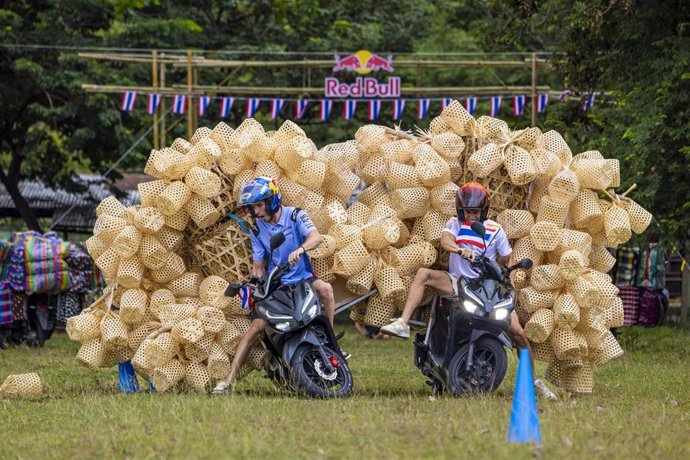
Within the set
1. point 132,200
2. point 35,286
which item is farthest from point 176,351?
point 132,200

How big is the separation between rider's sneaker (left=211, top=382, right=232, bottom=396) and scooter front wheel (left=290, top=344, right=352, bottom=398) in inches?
30.6

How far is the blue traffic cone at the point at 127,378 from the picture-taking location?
12070mm

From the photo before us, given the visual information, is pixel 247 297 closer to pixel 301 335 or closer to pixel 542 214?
pixel 301 335

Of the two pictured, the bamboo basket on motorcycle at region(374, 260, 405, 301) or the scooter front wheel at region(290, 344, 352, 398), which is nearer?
the scooter front wheel at region(290, 344, 352, 398)

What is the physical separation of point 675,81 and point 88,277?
34.5 feet

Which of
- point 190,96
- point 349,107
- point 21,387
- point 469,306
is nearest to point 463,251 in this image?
point 469,306

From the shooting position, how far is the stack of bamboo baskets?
11.6 meters

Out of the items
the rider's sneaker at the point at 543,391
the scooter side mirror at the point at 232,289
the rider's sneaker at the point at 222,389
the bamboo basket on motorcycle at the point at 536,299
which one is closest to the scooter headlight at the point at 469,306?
the bamboo basket on motorcycle at the point at 536,299

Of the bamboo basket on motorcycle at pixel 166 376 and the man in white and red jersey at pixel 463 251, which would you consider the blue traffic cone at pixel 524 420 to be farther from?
the bamboo basket on motorcycle at pixel 166 376

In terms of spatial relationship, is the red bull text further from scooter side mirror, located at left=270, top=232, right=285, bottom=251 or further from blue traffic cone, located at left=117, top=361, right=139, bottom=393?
scooter side mirror, located at left=270, top=232, right=285, bottom=251

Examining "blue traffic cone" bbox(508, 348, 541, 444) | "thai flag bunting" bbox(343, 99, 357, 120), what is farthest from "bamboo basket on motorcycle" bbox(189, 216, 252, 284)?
"thai flag bunting" bbox(343, 99, 357, 120)

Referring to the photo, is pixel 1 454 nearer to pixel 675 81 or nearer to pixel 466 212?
pixel 466 212

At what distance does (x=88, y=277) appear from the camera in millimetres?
22516

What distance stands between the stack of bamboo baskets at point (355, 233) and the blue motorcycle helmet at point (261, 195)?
56 cm
